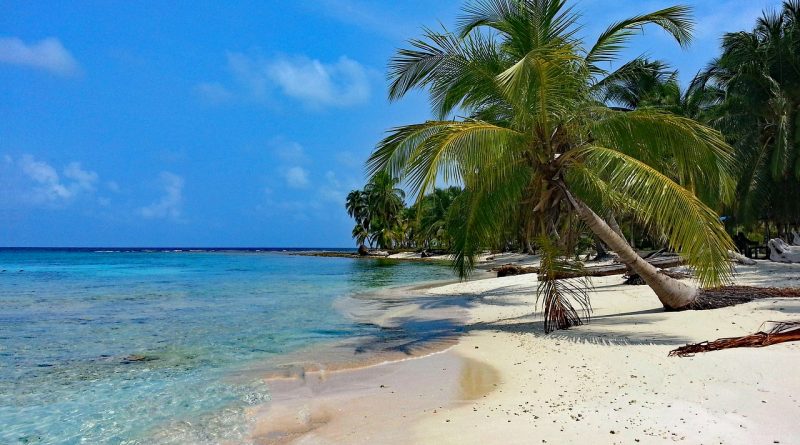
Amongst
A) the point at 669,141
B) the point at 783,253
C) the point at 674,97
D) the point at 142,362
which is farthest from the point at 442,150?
the point at 674,97

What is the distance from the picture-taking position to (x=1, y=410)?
5.82 meters

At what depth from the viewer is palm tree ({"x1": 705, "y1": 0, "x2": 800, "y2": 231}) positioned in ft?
59.8

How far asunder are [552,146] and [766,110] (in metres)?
16.6

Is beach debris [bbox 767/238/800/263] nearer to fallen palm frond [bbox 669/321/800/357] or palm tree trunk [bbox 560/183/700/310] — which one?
palm tree trunk [bbox 560/183/700/310]

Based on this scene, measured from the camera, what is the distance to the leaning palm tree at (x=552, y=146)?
23.7 ft

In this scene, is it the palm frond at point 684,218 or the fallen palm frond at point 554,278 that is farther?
the fallen palm frond at point 554,278

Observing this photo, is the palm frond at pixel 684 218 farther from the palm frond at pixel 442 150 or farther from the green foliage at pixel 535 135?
the palm frond at pixel 442 150

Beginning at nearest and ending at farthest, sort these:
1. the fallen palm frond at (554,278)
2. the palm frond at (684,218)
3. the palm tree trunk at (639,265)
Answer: the palm frond at (684,218) < the fallen palm frond at (554,278) < the palm tree trunk at (639,265)

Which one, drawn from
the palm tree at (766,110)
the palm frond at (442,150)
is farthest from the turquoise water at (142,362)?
the palm tree at (766,110)

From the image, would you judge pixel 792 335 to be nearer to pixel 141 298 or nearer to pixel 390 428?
pixel 390 428

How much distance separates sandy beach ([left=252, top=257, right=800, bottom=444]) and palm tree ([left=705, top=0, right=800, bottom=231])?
521 inches

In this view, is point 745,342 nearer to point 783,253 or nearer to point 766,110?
point 783,253

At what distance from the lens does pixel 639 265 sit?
8766 millimetres

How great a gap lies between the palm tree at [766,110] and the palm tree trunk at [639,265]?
39.2 feet
